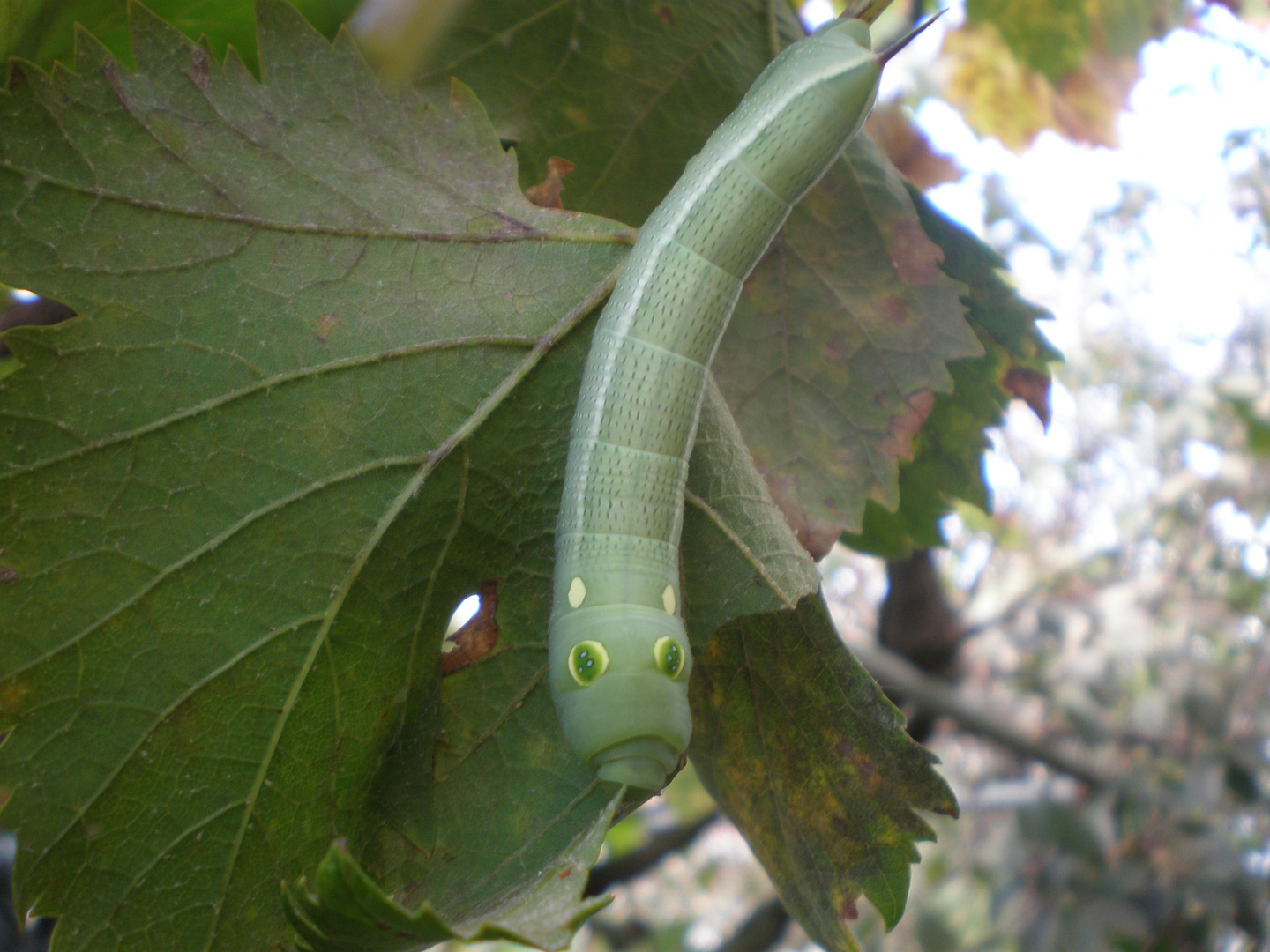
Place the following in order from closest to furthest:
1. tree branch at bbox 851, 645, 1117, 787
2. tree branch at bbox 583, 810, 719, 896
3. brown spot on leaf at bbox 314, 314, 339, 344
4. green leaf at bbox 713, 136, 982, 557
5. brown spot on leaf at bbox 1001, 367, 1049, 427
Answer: brown spot on leaf at bbox 314, 314, 339, 344 < green leaf at bbox 713, 136, 982, 557 < brown spot on leaf at bbox 1001, 367, 1049, 427 < tree branch at bbox 583, 810, 719, 896 < tree branch at bbox 851, 645, 1117, 787

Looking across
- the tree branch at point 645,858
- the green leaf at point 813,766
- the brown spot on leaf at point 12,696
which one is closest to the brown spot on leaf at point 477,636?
the green leaf at point 813,766

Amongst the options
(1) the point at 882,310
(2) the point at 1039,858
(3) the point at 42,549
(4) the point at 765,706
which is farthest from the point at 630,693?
(2) the point at 1039,858

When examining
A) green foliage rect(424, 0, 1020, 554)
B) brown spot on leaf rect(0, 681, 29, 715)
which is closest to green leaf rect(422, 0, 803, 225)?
green foliage rect(424, 0, 1020, 554)

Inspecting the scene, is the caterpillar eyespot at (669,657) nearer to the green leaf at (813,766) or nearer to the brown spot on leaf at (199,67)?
the green leaf at (813,766)

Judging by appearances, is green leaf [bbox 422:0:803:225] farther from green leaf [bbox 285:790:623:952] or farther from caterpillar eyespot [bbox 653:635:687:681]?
green leaf [bbox 285:790:623:952]

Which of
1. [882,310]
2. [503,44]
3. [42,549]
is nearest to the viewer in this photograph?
[42,549]

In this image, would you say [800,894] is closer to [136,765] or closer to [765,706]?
[765,706]
